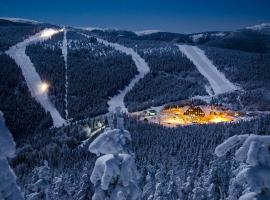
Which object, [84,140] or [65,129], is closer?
[84,140]

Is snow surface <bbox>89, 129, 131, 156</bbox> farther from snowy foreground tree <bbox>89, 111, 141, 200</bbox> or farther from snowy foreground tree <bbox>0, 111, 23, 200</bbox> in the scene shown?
snowy foreground tree <bbox>0, 111, 23, 200</bbox>

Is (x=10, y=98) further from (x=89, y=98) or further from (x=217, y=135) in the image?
(x=217, y=135)

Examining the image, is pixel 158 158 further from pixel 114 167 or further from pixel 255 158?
pixel 255 158

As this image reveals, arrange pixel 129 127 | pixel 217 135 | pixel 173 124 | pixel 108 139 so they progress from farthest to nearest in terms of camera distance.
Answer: pixel 173 124, pixel 129 127, pixel 217 135, pixel 108 139

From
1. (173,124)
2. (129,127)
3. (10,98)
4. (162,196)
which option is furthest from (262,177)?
(10,98)

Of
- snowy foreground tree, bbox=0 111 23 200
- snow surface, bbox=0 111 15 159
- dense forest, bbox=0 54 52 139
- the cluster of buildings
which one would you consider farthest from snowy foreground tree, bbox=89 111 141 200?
dense forest, bbox=0 54 52 139

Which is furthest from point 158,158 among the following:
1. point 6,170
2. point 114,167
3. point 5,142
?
point 5,142

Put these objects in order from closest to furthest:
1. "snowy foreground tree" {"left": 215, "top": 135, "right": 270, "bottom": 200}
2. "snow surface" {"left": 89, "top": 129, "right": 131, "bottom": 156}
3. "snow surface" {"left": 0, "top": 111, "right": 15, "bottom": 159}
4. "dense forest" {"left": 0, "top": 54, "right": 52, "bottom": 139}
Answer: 1. "snow surface" {"left": 0, "top": 111, "right": 15, "bottom": 159}
2. "snowy foreground tree" {"left": 215, "top": 135, "right": 270, "bottom": 200}
3. "snow surface" {"left": 89, "top": 129, "right": 131, "bottom": 156}
4. "dense forest" {"left": 0, "top": 54, "right": 52, "bottom": 139}
